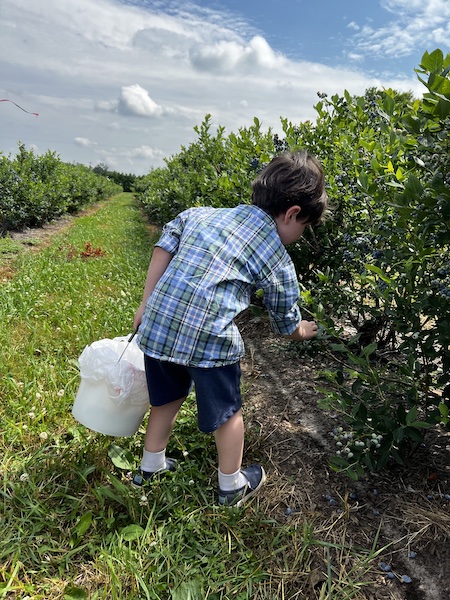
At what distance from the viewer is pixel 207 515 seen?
1896 millimetres

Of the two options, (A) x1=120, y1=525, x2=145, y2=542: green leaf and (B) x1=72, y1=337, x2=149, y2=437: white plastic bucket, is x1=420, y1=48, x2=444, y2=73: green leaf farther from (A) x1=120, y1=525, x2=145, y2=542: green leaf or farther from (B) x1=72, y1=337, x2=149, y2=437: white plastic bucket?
(A) x1=120, y1=525, x2=145, y2=542: green leaf

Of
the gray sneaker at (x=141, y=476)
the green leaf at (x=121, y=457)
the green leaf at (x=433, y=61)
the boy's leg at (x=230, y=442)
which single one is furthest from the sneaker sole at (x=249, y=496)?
the green leaf at (x=433, y=61)

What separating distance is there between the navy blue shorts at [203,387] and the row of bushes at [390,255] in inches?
16.0

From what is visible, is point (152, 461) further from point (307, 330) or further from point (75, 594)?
point (307, 330)

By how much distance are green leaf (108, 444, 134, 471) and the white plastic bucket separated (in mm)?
147

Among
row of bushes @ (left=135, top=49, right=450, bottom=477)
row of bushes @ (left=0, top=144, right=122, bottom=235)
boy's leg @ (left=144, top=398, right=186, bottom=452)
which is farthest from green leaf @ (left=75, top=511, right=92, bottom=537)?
row of bushes @ (left=0, top=144, right=122, bottom=235)

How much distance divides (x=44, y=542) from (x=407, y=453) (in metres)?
1.59

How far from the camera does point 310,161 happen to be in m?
1.88

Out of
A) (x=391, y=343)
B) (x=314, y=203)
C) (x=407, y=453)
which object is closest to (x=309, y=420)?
(x=407, y=453)

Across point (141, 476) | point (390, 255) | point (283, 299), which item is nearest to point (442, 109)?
point (390, 255)

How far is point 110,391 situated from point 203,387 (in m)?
0.47

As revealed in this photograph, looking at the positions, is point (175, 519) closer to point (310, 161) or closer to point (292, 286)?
point (292, 286)

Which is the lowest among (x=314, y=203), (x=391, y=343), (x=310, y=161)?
(x=391, y=343)

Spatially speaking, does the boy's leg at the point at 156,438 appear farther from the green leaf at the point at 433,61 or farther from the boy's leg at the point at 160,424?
the green leaf at the point at 433,61
